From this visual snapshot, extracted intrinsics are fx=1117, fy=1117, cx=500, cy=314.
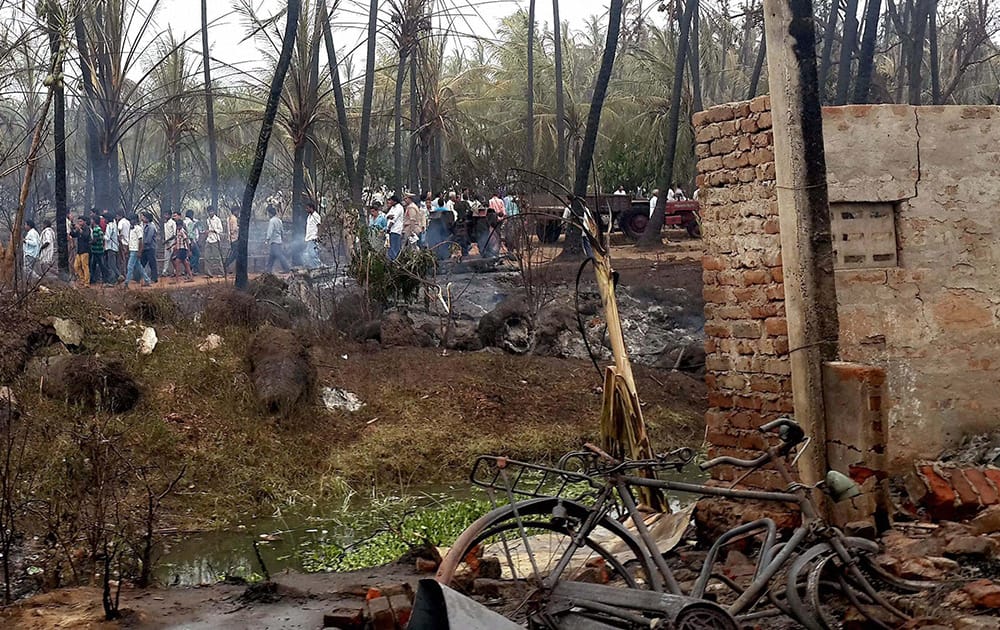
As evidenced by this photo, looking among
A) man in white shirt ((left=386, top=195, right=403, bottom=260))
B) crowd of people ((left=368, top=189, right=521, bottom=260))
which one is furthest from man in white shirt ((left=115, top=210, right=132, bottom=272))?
man in white shirt ((left=386, top=195, right=403, bottom=260))

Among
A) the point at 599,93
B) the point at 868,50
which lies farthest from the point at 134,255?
the point at 868,50

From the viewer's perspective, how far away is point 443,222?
2266 centimetres

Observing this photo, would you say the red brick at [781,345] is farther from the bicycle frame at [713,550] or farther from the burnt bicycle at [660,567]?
the bicycle frame at [713,550]

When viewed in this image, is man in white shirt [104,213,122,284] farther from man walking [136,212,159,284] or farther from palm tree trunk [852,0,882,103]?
palm tree trunk [852,0,882,103]

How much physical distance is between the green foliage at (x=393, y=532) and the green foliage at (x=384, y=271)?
19.2 feet

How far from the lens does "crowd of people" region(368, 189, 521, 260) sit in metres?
19.8

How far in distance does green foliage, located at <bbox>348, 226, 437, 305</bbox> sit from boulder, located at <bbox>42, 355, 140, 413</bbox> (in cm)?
459

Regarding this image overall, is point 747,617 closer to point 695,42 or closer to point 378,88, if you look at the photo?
point 695,42

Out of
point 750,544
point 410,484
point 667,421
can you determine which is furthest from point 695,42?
point 750,544

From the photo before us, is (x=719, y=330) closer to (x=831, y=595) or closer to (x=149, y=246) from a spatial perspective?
(x=831, y=595)

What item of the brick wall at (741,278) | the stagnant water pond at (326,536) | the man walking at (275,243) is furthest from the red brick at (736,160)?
the man walking at (275,243)

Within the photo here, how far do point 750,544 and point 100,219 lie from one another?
1653 cm

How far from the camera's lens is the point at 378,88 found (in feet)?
138

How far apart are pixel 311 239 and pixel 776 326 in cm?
1438
